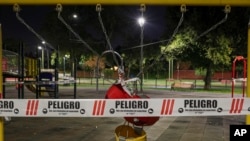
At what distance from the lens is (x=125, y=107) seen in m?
4.91

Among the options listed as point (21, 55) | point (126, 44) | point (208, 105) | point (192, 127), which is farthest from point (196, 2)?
point (126, 44)

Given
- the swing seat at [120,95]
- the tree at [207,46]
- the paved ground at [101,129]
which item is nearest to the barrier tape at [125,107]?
the swing seat at [120,95]

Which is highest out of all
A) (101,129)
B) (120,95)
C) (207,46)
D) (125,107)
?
(207,46)

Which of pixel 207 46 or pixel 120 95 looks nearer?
pixel 120 95

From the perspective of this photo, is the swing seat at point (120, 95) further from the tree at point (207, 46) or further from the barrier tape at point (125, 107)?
the tree at point (207, 46)

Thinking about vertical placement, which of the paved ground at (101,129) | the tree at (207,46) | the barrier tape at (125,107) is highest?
the tree at (207,46)

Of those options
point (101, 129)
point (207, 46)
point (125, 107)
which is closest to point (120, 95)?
point (125, 107)

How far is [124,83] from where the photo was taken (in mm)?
5316

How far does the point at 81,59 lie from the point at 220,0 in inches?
1774

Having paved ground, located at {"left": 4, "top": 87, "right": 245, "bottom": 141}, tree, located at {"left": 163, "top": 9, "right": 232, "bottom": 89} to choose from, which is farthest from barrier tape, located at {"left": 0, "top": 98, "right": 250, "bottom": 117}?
tree, located at {"left": 163, "top": 9, "right": 232, "bottom": 89}

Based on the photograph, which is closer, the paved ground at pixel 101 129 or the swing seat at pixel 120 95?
the swing seat at pixel 120 95

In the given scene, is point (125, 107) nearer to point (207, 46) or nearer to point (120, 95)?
point (120, 95)

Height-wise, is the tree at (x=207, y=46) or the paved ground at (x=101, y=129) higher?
the tree at (x=207, y=46)

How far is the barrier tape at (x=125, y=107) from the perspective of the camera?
194 inches
